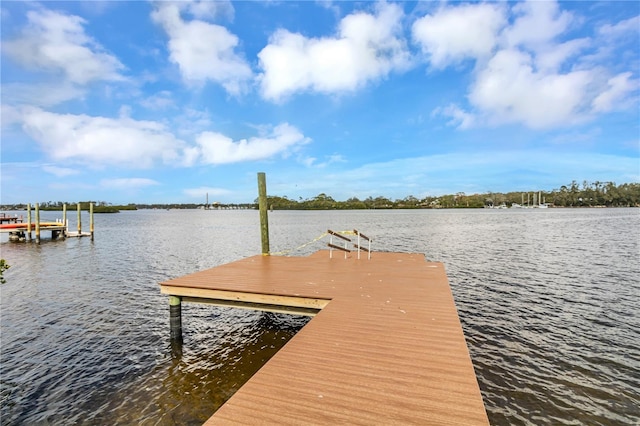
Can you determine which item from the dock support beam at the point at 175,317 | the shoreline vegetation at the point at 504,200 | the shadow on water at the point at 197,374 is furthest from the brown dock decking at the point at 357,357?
the shoreline vegetation at the point at 504,200

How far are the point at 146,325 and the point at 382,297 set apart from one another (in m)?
7.42

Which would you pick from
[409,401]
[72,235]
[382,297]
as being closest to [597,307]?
[382,297]

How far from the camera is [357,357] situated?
4090 millimetres

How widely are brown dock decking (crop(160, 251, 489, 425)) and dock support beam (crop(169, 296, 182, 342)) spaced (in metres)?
0.26

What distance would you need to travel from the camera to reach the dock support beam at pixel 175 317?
8.12 metres

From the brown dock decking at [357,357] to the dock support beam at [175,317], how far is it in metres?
0.26

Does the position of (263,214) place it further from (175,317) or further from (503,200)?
(503,200)

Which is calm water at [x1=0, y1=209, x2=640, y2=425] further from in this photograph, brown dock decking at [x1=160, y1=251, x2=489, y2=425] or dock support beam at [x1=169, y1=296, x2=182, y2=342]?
brown dock decking at [x1=160, y1=251, x2=489, y2=425]

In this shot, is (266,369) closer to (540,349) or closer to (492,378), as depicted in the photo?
(492,378)

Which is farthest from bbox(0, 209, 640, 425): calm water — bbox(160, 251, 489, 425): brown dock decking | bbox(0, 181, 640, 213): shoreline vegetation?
bbox(0, 181, 640, 213): shoreline vegetation

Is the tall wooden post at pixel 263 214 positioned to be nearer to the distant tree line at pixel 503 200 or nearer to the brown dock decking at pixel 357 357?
the brown dock decking at pixel 357 357

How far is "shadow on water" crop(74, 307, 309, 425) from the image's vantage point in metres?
5.69

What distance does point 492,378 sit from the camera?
672 centimetres

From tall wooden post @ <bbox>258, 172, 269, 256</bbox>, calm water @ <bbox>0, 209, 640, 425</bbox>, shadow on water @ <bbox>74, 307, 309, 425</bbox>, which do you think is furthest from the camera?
tall wooden post @ <bbox>258, 172, 269, 256</bbox>
